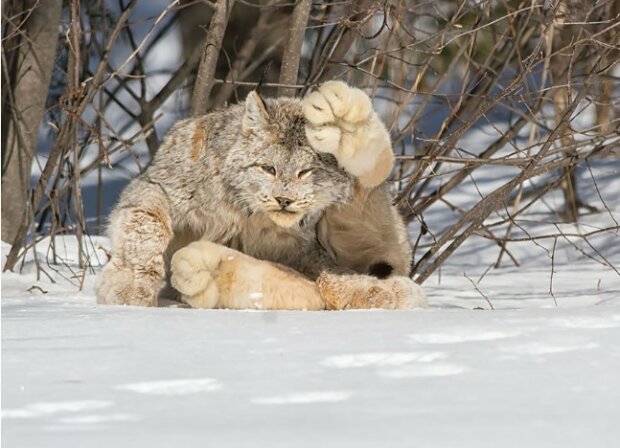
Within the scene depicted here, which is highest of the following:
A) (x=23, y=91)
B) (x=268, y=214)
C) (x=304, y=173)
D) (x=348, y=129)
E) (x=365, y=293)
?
(x=23, y=91)

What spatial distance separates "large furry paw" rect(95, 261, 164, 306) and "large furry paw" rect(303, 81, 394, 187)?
2.26 ft

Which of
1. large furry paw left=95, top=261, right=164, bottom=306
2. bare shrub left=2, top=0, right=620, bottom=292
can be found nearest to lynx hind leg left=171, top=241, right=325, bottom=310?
large furry paw left=95, top=261, right=164, bottom=306

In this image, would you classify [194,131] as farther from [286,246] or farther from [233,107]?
[286,246]

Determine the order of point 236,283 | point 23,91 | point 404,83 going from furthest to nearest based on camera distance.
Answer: point 23,91 → point 404,83 → point 236,283

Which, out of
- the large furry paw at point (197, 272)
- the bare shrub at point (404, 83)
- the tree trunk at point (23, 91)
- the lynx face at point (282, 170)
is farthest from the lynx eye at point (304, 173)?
the tree trunk at point (23, 91)

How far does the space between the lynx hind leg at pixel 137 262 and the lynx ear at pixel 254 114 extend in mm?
401

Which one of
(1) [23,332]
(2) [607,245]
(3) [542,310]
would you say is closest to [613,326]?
(3) [542,310]

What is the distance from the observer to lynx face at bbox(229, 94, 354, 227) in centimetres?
356

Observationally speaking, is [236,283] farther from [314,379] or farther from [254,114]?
[314,379]

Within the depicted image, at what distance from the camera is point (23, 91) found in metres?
5.84

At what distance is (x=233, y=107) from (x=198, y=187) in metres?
0.38

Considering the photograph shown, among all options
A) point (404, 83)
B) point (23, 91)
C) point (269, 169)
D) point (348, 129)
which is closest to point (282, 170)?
point (269, 169)

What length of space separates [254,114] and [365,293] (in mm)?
683

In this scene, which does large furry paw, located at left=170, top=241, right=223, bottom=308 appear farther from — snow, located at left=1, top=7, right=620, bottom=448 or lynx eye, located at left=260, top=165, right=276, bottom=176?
lynx eye, located at left=260, top=165, right=276, bottom=176
